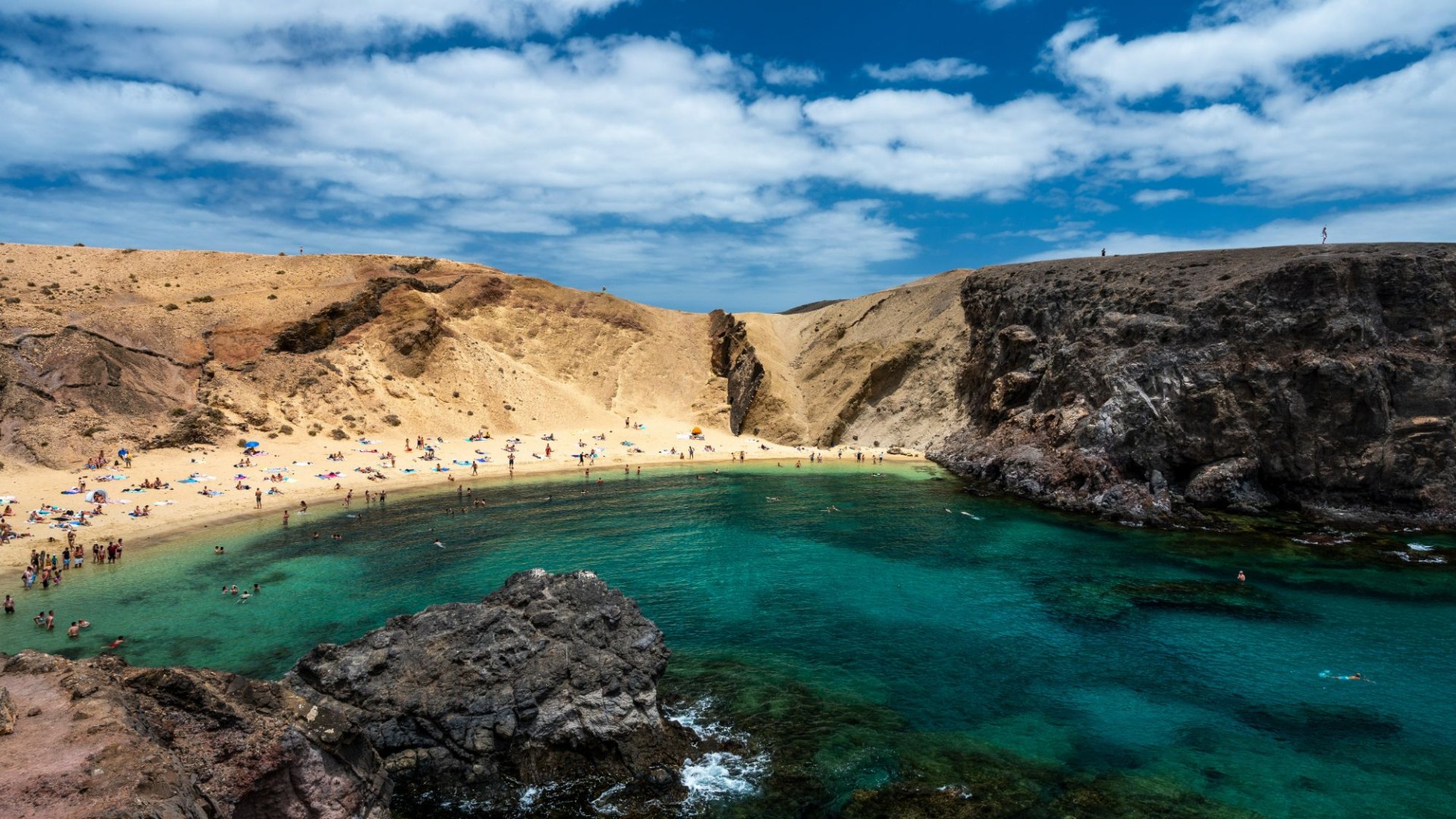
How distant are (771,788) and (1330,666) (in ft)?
67.2

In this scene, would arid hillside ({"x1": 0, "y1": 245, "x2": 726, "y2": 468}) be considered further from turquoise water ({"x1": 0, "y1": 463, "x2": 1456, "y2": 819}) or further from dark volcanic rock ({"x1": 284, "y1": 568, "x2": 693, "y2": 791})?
dark volcanic rock ({"x1": 284, "y1": 568, "x2": 693, "y2": 791})

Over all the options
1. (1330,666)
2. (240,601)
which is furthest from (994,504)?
(240,601)

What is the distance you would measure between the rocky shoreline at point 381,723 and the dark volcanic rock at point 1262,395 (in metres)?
37.6

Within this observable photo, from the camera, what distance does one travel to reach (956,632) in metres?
27.7

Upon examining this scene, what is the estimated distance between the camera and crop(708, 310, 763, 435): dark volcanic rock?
82.4 metres

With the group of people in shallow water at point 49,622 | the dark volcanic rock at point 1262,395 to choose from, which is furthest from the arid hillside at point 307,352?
the dark volcanic rock at point 1262,395

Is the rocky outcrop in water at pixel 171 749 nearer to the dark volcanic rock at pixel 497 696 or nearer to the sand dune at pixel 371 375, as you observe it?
the dark volcanic rock at pixel 497 696

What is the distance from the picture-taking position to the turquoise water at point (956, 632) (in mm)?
18281

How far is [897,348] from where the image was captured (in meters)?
78.0

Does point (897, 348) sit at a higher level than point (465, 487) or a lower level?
higher

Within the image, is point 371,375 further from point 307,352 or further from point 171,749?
point 171,749

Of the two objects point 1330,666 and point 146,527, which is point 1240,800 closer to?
point 1330,666

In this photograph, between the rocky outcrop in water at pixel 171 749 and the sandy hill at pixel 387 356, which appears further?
the sandy hill at pixel 387 356

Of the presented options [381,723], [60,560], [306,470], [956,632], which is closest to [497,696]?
[381,723]
